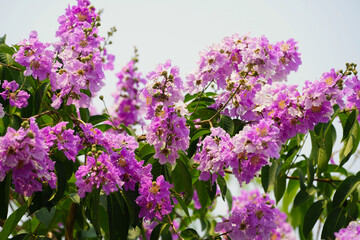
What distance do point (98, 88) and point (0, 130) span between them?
66 cm

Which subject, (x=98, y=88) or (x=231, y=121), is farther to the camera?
(x=231, y=121)

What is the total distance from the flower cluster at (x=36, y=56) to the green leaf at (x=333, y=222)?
1409 mm

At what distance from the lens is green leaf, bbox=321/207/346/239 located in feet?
6.65

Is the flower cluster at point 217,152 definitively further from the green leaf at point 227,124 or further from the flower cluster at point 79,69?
the flower cluster at point 79,69

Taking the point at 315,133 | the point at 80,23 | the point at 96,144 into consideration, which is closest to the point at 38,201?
the point at 96,144

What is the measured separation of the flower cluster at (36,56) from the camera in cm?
192

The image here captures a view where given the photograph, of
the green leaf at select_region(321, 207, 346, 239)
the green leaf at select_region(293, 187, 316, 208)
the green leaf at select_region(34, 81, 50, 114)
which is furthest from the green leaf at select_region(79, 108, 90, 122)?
the green leaf at select_region(321, 207, 346, 239)

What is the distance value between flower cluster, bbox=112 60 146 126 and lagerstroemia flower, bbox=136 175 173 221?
2.20 metres

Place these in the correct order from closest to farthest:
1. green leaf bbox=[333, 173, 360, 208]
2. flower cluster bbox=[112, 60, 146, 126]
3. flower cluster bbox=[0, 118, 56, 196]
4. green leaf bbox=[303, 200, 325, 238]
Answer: flower cluster bbox=[0, 118, 56, 196] < green leaf bbox=[333, 173, 360, 208] < green leaf bbox=[303, 200, 325, 238] < flower cluster bbox=[112, 60, 146, 126]

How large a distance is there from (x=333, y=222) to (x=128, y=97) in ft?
8.15

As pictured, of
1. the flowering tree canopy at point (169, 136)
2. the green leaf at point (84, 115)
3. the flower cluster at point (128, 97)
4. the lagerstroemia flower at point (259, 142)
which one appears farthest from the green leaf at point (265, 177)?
the flower cluster at point (128, 97)

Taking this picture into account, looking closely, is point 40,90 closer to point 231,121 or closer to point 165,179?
point 165,179

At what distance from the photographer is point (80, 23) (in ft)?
7.00

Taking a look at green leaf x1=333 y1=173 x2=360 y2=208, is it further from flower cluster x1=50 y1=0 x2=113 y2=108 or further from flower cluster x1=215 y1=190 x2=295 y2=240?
flower cluster x1=50 y1=0 x2=113 y2=108
